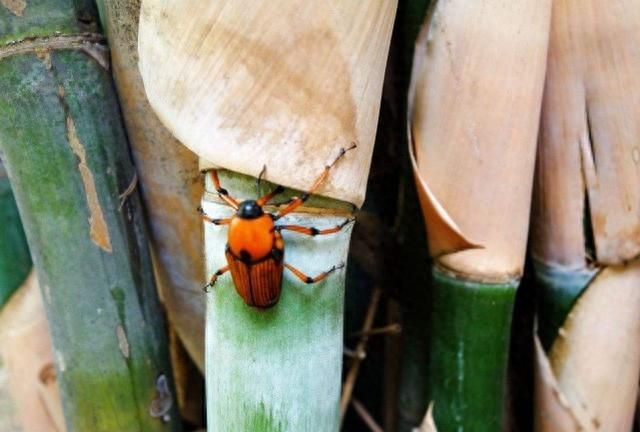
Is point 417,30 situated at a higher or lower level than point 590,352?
higher

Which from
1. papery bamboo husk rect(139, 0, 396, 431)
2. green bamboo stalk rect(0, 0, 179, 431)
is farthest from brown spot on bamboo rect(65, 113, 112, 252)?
papery bamboo husk rect(139, 0, 396, 431)

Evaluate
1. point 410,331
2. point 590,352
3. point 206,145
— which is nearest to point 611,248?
point 590,352

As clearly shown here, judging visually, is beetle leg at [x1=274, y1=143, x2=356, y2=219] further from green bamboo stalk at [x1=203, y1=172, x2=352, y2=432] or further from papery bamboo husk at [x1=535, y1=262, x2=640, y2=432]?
papery bamboo husk at [x1=535, y1=262, x2=640, y2=432]

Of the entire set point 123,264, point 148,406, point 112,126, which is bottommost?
point 148,406

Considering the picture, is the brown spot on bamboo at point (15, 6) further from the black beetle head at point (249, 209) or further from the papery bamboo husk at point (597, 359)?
the papery bamboo husk at point (597, 359)

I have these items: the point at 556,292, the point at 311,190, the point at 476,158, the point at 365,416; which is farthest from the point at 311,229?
the point at 365,416

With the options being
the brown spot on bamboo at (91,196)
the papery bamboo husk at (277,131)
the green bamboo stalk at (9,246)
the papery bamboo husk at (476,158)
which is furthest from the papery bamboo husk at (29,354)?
the papery bamboo husk at (476,158)

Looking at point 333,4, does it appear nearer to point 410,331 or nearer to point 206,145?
point 206,145
